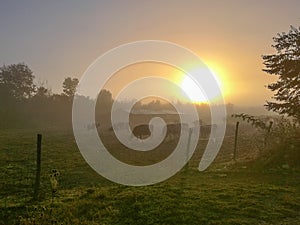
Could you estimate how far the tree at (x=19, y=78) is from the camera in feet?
302

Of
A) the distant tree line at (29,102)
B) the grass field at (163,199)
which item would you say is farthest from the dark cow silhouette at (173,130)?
the distant tree line at (29,102)

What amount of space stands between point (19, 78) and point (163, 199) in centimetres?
9305

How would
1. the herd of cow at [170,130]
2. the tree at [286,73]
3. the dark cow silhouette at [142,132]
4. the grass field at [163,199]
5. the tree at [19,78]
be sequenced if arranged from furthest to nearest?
1. the tree at [19,78]
2. the dark cow silhouette at [142,132]
3. the herd of cow at [170,130]
4. the tree at [286,73]
5. the grass field at [163,199]

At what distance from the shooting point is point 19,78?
95.0 m

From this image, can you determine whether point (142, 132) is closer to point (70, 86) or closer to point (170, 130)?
point (170, 130)

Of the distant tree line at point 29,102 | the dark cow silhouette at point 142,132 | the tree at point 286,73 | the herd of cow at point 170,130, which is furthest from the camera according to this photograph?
the distant tree line at point 29,102

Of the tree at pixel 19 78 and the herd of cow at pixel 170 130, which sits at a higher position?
the tree at pixel 19 78

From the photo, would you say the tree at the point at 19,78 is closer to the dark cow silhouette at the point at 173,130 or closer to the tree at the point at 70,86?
the tree at the point at 70,86

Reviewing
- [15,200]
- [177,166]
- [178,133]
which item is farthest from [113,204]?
[178,133]

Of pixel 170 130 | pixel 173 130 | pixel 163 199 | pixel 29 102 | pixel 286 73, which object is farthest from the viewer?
pixel 29 102

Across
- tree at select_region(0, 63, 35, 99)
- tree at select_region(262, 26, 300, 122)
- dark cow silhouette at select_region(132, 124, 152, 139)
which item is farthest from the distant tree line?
tree at select_region(262, 26, 300, 122)

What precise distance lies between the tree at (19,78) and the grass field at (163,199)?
266ft

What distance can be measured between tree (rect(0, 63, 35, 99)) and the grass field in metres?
80.9

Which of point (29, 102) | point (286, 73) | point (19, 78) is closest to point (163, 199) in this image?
point (286, 73)
